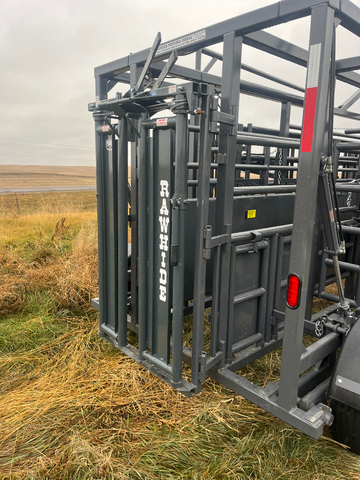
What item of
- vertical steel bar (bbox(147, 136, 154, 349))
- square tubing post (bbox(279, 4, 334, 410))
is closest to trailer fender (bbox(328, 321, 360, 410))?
square tubing post (bbox(279, 4, 334, 410))

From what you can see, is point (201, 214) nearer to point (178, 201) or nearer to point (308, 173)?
point (178, 201)

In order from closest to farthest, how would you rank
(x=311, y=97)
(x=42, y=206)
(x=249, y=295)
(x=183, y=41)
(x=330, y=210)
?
1. (x=311, y=97)
2. (x=330, y=210)
3. (x=183, y=41)
4. (x=249, y=295)
5. (x=42, y=206)

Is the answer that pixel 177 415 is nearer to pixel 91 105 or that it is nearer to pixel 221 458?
pixel 221 458

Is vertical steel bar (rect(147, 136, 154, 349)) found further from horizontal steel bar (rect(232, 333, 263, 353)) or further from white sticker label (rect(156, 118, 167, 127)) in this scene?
horizontal steel bar (rect(232, 333, 263, 353))

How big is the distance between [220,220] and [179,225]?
0.34m

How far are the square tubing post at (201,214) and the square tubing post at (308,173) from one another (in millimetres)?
590

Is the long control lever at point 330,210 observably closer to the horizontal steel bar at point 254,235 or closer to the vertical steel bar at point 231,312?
the horizontal steel bar at point 254,235

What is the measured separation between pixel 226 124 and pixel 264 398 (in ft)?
6.11

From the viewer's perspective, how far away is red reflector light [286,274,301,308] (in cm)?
212

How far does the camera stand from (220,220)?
259 cm

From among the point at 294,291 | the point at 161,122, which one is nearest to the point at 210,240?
the point at 294,291

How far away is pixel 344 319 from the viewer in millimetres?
2828

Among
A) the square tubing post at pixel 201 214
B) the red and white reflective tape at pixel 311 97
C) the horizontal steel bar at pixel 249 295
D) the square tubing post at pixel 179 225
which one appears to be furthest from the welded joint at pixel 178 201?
the horizontal steel bar at pixel 249 295

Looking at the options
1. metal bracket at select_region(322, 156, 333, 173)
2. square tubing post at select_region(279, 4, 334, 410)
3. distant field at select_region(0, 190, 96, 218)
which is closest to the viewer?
square tubing post at select_region(279, 4, 334, 410)
